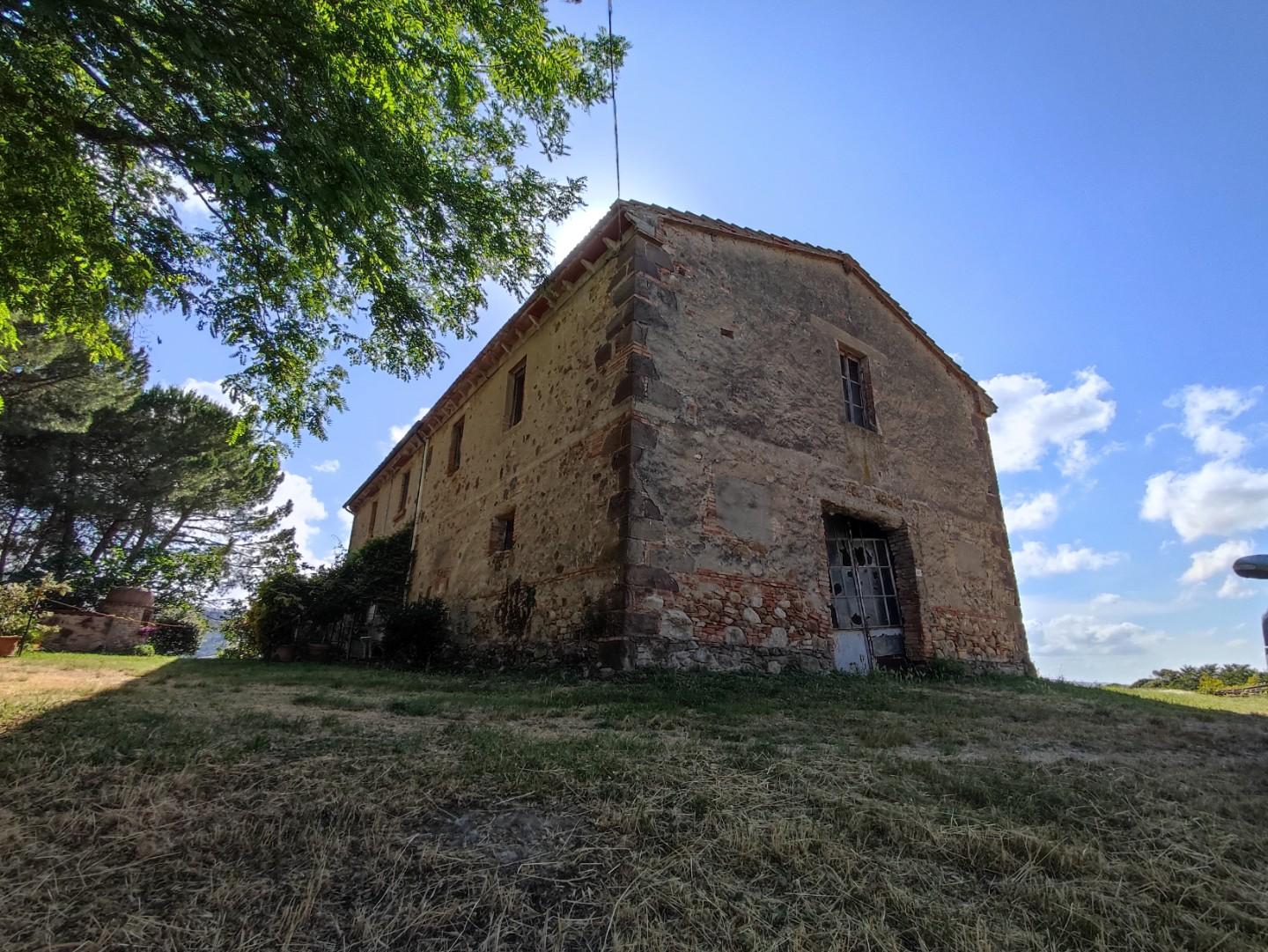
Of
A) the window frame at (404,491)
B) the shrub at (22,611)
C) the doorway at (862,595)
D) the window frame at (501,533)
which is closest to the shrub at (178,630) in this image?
the shrub at (22,611)

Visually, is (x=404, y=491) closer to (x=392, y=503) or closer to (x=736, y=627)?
(x=392, y=503)

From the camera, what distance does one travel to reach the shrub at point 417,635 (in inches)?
370

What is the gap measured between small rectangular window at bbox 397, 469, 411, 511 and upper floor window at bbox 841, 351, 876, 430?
1026 cm

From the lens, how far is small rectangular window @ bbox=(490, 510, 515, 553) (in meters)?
8.92

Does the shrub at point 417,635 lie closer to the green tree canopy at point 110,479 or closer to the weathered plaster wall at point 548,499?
the weathered plaster wall at point 548,499

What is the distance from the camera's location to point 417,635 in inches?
372

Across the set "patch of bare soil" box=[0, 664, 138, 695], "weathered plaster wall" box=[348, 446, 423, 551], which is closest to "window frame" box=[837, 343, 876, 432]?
"patch of bare soil" box=[0, 664, 138, 695]

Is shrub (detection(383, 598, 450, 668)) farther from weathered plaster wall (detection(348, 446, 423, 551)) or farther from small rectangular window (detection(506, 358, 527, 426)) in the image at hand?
weathered plaster wall (detection(348, 446, 423, 551))

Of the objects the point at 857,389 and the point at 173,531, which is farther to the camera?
the point at 173,531

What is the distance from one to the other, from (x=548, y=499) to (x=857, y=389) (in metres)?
5.45

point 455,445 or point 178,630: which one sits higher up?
point 455,445

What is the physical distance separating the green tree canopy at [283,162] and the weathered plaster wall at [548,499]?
1870 millimetres

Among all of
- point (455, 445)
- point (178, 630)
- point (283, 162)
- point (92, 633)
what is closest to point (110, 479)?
point (178, 630)

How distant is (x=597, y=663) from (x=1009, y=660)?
25.3 feet
